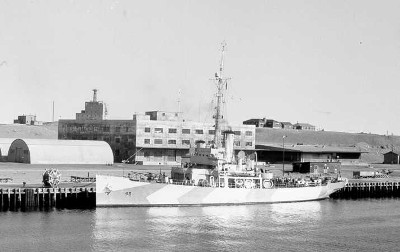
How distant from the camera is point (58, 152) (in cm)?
9588

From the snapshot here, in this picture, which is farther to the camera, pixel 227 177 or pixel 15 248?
pixel 227 177

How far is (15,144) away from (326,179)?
1805 inches

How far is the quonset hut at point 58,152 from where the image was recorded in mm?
94062

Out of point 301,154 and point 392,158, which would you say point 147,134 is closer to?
point 301,154

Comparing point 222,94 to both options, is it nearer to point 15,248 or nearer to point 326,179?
point 326,179

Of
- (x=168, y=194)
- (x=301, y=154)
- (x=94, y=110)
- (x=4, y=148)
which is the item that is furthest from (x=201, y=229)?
(x=94, y=110)

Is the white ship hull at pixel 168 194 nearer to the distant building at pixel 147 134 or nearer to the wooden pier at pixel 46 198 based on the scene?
the wooden pier at pixel 46 198

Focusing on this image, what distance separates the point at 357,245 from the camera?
50562mm

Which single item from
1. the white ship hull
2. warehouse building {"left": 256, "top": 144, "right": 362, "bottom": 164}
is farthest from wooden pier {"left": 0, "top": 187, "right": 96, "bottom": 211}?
warehouse building {"left": 256, "top": 144, "right": 362, "bottom": 164}

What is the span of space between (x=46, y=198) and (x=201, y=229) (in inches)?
795

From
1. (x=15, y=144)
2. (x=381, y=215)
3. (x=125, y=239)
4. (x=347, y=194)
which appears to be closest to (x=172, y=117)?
(x=15, y=144)

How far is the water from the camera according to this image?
159ft

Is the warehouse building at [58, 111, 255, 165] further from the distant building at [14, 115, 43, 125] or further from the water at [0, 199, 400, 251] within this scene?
the distant building at [14, 115, 43, 125]

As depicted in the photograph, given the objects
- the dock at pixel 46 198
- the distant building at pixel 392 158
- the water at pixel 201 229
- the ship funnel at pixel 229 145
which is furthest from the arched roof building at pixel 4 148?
the distant building at pixel 392 158
